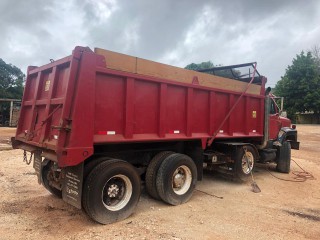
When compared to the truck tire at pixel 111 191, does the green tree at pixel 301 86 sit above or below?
above

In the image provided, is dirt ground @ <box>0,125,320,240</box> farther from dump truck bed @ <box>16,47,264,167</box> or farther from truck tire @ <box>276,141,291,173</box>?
truck tire @ <box>276,141,291,173</box>

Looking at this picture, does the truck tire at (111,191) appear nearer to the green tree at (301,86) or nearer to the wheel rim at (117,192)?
the wheel rim at (117,192)

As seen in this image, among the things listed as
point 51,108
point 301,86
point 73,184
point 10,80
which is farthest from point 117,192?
point 10,80

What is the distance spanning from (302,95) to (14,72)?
3480 cm

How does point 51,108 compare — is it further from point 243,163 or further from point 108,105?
point 243,163

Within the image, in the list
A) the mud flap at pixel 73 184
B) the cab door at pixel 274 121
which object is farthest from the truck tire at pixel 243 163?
the mud flap at pixel 73 184

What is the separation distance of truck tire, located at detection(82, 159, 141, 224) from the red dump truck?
2 centimetres

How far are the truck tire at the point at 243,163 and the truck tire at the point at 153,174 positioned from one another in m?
2.54

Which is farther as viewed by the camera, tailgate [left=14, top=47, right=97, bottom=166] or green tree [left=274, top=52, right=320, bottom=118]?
green tree [left=274, top=52, right=320, bottom=118]

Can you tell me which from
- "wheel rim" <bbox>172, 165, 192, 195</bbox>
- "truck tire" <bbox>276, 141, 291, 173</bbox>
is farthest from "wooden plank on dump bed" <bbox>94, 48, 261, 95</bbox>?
"truck tire" <bbox>276, 141, 291, 173</bbox>

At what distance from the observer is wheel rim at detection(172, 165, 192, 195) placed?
594 cm

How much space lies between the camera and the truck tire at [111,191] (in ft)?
14.9

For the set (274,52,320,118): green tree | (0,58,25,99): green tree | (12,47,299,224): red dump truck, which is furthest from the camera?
(0,58,25,99): green tree

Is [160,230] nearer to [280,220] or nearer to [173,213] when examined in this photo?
[173,213]
